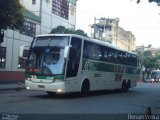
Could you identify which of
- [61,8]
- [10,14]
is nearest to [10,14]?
[10,14]

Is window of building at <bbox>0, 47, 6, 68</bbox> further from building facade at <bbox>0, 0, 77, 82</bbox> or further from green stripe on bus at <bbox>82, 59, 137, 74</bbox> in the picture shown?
green stripe on bus at <bbox>82, 59, 137, 74</bbox>

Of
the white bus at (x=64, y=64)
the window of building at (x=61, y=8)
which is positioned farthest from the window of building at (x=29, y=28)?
the white bus at (x=64, y=64)

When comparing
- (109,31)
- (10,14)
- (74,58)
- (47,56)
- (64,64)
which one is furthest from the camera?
(109,31)

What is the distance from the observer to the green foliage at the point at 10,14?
3079 centimetres

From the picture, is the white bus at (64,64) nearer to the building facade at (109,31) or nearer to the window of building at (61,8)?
the window of building at (61,8)

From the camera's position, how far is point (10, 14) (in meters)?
31.9

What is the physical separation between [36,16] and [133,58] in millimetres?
17682

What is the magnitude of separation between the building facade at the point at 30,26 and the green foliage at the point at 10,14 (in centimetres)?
409

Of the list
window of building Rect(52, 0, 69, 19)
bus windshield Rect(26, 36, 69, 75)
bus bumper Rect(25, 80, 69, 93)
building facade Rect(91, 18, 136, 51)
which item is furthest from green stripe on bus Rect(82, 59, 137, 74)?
building facade Rect(91, 18, 136, 51)

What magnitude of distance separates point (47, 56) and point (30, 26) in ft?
90.3

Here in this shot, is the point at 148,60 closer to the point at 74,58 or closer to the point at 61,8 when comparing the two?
the point at 61,8

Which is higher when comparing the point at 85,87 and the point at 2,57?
the point at 2,57

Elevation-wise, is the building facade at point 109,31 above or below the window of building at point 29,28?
above

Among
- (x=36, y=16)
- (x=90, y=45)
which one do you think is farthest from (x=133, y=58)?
(x=36, y=16)
